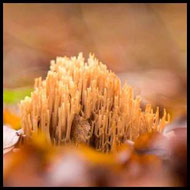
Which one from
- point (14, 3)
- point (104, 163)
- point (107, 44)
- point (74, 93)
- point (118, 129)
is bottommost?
point (104, 163)

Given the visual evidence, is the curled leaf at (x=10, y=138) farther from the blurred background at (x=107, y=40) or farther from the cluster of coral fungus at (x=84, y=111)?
the blurred background at (x=107, y=40)

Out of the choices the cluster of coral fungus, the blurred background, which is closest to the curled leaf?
the cluster of coral fungus

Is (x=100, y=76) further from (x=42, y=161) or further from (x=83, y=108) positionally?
(x=42, y=161)

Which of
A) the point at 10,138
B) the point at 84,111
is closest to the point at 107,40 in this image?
the point at 84,111

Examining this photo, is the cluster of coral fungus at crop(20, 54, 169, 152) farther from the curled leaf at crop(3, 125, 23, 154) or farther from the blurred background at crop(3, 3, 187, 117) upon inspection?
the blurred background at crop(3, 3, 187, 117)

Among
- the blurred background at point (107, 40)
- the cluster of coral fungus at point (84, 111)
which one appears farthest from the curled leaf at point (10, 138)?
the blurred background at point (107, 40)

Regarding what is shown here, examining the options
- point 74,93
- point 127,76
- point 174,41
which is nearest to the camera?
point 74,93

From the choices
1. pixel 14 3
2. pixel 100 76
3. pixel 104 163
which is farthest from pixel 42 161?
pixel 14 3
